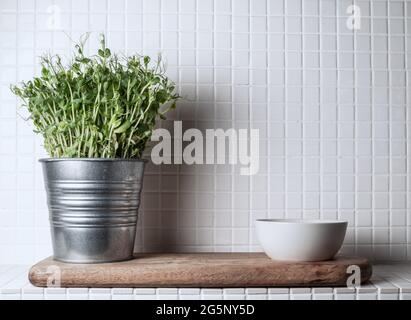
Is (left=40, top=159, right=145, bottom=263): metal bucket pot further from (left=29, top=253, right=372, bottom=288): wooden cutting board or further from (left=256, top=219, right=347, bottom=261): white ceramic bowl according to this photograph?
(left=256, top=219, right=347, bottom=261): white ceramic bowl

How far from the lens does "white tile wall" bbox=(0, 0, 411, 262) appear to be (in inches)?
47.5

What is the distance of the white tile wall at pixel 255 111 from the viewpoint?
1.21 meters

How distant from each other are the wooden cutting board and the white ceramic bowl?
1.3 inches

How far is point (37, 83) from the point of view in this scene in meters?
1.02

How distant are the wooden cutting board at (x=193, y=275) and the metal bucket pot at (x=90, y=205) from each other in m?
0.04

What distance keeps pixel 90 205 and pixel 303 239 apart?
40 cm

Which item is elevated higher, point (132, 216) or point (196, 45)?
point (196, 45)

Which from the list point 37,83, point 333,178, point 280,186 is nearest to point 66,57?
point 37,83

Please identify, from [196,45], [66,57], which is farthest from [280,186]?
[66,57]

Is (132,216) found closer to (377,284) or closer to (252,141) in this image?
(252,141)

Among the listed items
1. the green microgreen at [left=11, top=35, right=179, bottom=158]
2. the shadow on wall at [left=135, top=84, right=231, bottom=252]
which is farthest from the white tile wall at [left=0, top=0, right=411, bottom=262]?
the green microgreen at [left=11, top=35, right=179, bottom=158]
